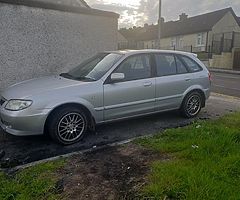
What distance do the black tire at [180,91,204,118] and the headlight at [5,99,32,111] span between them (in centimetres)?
342

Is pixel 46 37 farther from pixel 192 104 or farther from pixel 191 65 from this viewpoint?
pixel 192 104

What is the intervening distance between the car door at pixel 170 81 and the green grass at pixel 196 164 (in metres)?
0.83

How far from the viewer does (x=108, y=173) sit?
142 inches

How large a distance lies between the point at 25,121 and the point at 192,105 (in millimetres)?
3741

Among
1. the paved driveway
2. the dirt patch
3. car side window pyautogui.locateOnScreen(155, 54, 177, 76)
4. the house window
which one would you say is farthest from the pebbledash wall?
the house window

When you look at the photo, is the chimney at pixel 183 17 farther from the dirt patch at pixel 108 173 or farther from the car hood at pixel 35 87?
the dirt patch at pixel 108 173

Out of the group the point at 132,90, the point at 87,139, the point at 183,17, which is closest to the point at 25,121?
the point at 87,139

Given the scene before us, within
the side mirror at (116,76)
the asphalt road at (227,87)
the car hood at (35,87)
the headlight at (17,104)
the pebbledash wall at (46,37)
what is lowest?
the asphalt road at (227,87)

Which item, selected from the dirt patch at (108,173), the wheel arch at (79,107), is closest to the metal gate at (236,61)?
the wheel arch at (79,107)

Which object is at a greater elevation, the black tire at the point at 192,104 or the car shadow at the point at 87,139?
the black tire at the point at 192,104

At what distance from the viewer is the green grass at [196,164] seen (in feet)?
9.98

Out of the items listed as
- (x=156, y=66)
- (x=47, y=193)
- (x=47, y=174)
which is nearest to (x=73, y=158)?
(x=47, y=174)

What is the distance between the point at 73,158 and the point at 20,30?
13.6 ft

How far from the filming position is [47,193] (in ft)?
10.2
